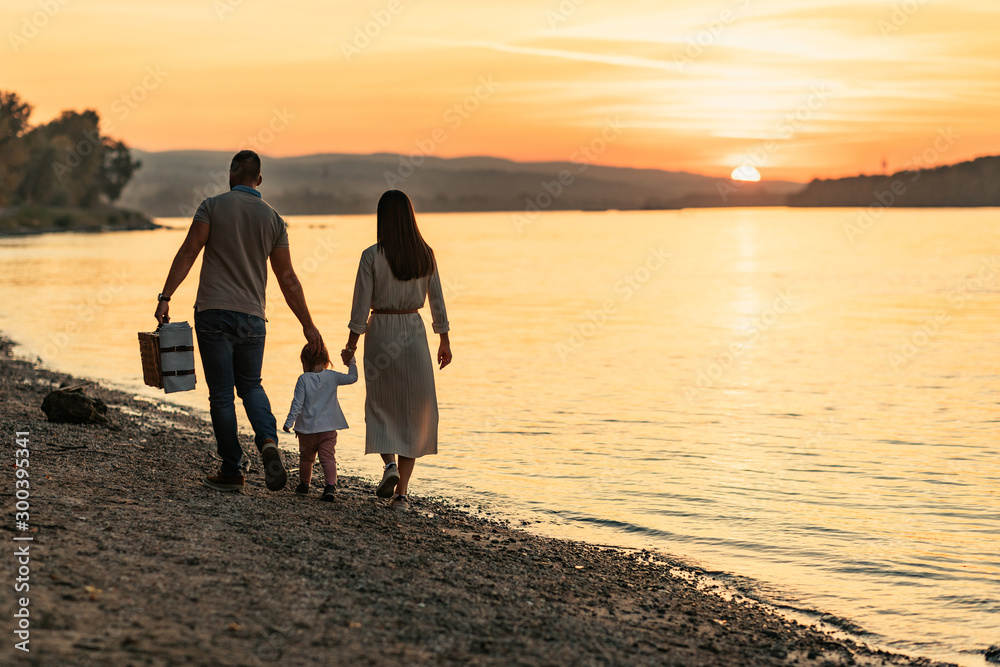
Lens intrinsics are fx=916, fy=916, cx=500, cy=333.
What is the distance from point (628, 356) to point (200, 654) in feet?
66.4

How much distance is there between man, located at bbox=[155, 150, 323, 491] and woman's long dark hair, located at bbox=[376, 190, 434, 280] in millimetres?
789

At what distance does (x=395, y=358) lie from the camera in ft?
24.8

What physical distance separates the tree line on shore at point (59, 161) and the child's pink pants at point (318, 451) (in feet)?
428

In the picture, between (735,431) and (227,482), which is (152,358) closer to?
(227,482)

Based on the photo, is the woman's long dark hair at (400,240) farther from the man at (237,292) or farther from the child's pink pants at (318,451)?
the child's pink pants at (318,451)

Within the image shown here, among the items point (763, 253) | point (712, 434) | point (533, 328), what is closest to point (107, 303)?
point (533, 328)

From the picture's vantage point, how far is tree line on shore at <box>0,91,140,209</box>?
127m

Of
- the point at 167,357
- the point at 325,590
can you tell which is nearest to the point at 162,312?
the point at 167,357

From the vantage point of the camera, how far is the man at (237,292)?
720 centimetres

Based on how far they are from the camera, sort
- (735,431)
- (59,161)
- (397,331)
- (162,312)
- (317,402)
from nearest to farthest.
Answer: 1. (162,312)
2. (397,331)
3. (317,402)
4. (735,431)
5. (59,161)

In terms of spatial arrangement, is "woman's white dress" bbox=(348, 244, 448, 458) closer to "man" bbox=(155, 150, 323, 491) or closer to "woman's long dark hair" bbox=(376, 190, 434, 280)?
"woman's long dark hair" bbox=(376, 190, 434, 280)

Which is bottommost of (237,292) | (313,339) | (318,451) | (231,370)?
(318,451)

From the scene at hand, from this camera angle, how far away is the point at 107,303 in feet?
119

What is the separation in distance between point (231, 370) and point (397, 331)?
1.37 meters
